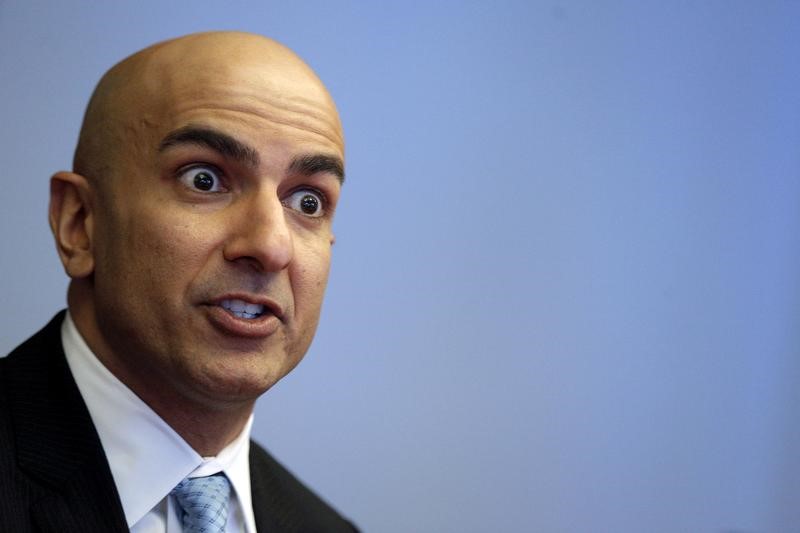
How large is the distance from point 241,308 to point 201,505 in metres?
0.32

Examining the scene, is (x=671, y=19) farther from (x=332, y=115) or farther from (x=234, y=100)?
(x=234, y=100)

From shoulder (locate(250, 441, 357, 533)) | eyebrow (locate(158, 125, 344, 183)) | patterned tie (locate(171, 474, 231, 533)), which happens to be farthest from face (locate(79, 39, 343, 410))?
shoulder (locate(250, 441, 357, 533))

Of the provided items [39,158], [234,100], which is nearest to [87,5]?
[39,158]

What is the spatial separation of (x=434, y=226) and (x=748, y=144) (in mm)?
942

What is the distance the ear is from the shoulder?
0.52 meters

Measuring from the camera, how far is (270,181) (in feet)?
5.22

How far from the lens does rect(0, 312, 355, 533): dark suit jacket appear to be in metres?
1.46

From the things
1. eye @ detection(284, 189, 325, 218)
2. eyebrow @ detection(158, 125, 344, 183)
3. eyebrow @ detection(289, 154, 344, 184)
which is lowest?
eye @ detection(284, 189, 325, 218)

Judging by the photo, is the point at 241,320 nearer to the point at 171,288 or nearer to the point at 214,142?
the point at 171,288

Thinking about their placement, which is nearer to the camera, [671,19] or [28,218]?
[28,218]

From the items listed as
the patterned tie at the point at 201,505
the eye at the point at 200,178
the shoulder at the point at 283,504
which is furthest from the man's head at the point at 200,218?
the shoulder at the point at 283,504

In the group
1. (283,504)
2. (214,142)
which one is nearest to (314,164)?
(214,142)

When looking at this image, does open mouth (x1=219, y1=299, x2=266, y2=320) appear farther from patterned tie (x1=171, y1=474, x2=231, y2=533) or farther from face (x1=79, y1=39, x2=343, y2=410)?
patterned tie (x1=171, y1=474, x2=231, y2=533)

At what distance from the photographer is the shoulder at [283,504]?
1847 millimetres
